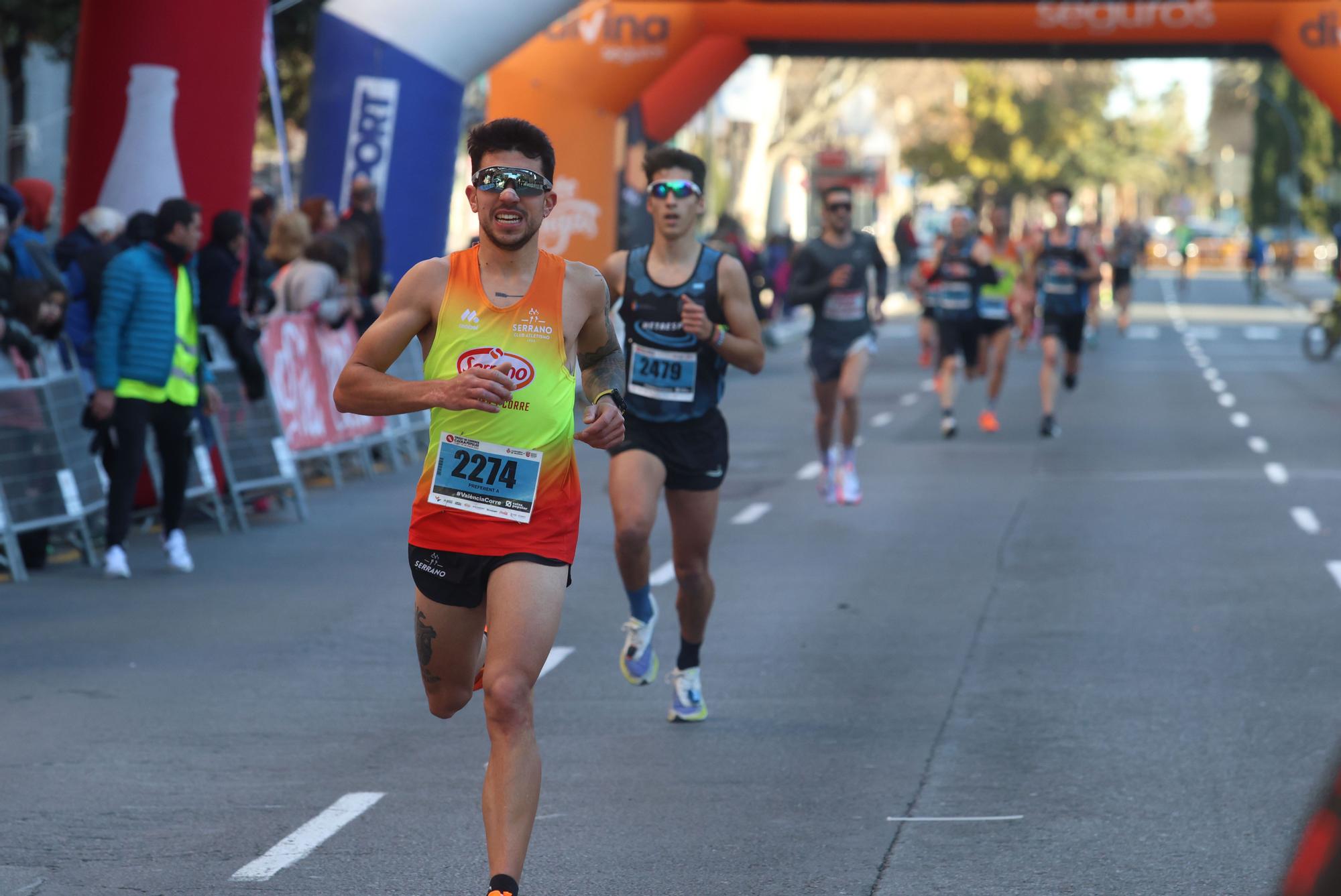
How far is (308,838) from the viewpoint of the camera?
6.00 metres

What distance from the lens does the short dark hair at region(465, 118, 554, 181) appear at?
16.9 ft

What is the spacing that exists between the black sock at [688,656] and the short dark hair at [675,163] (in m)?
1.64

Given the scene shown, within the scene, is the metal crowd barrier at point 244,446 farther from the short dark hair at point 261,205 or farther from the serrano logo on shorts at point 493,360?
the serrano logo on shorts at point 493,360

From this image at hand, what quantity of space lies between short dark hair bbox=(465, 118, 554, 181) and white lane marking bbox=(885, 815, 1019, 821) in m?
2.21

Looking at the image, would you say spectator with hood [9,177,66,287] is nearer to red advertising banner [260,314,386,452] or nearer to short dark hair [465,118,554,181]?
red advertising banner [260,314,386,452]

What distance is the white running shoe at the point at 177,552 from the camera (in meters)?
11.5

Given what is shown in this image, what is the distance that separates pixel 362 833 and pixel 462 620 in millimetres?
1146

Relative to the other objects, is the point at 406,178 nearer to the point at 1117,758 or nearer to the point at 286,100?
the point at 286,100

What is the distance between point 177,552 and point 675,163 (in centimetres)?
486

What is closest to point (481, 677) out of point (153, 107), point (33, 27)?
point (153, 107)

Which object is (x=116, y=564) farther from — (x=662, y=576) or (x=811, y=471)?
(x=811, y=471)

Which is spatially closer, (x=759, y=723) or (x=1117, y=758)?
(x=1117, y=758)

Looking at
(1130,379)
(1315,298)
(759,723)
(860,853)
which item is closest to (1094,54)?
(1130,379)

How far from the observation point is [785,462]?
58.2 feet
